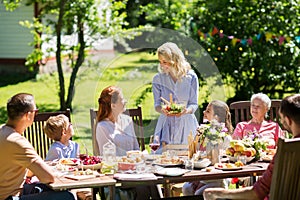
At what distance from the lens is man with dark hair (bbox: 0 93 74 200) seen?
408 centimetres

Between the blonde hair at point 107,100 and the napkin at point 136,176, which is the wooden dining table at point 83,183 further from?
the blonde hair at point 107,100

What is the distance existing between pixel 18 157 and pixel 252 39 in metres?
5.81

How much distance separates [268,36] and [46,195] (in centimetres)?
555

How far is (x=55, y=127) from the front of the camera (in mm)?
4992

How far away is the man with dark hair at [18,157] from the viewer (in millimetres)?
4082

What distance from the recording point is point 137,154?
4.74 metres

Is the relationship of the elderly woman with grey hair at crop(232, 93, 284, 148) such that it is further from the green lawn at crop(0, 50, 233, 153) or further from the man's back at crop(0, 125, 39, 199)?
the green lawn at crop(0, 50, 233, 153)

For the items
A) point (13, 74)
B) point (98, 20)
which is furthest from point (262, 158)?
point (13, 74)

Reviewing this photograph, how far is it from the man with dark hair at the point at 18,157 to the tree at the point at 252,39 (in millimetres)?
5289

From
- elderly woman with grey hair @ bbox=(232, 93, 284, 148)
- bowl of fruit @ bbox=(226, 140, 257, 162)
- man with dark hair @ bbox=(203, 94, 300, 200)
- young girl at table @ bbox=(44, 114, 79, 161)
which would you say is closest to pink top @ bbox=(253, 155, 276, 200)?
man with dark hair @ bbox=(203, 94, 300, 200)

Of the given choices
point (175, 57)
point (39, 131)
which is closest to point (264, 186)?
point (175, 57)

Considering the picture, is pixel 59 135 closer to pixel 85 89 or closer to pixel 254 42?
pixel 254 42

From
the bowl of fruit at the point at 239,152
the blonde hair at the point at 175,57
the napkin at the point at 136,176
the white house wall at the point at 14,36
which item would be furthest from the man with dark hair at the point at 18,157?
the white house wall at the point at 14,36

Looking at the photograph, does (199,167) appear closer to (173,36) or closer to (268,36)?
(268,36)
